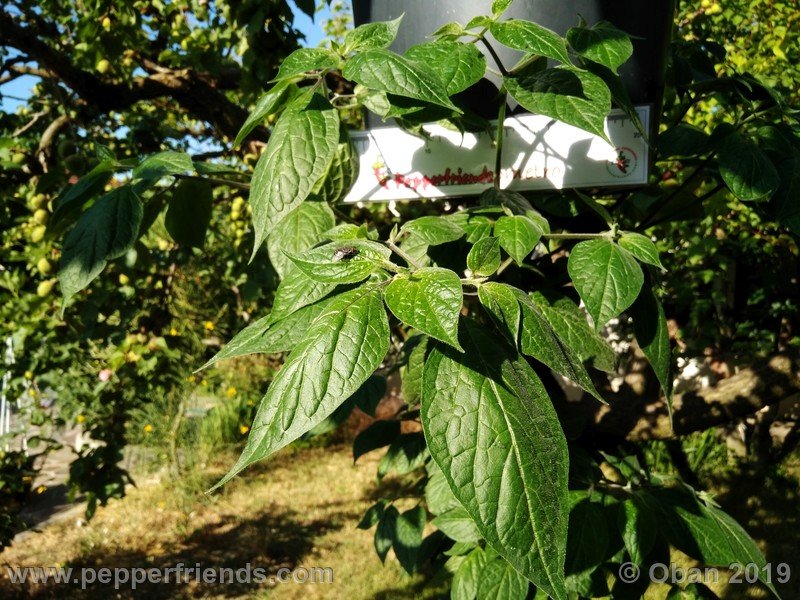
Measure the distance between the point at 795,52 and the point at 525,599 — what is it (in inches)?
106

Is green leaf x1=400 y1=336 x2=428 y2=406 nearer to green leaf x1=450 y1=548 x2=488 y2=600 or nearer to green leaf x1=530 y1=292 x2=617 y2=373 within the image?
green leaf x1=530 y1=292 x2=617 y2=373

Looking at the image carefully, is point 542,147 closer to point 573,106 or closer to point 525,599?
point 573,106

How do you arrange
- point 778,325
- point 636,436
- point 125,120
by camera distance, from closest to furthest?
Answer: point 636,436 → point 125,120 → point 778,325

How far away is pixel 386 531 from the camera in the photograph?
1595 mm

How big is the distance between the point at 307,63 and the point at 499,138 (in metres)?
0.25

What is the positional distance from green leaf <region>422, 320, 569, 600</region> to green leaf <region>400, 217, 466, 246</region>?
6.3 inches

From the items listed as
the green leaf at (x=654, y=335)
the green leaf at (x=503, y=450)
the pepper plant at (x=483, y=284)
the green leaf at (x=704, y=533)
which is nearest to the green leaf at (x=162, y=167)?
the pepper plant at (x=483, y=284)

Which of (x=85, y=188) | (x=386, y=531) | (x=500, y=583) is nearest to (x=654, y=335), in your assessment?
(x=500, y=583)

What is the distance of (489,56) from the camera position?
34.7 inches

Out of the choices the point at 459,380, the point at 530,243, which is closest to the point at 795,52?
the point at 530,243

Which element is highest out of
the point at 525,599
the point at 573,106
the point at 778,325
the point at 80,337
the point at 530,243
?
the point at 573,106

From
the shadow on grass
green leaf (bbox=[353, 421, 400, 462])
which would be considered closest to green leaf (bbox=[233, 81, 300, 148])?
green leaf (bbox=[353, 421, 400, 462])

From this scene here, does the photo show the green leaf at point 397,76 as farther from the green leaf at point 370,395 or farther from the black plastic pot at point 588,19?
the green leaf at point 370,395

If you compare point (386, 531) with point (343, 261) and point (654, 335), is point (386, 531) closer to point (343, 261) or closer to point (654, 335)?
point (654, 335)
